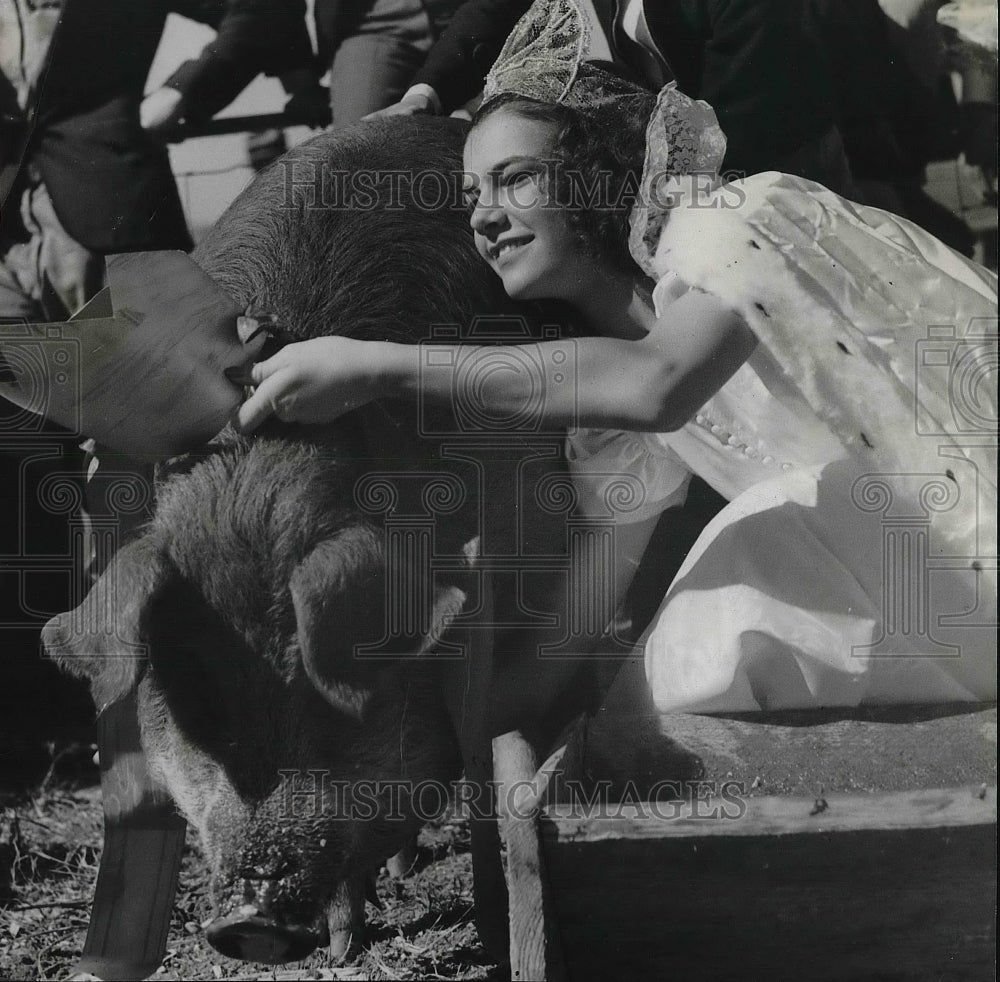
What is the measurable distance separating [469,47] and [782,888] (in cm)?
177

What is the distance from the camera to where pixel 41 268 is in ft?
8.12

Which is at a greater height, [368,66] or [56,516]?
[368,66]

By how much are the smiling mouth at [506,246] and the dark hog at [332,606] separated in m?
0.05

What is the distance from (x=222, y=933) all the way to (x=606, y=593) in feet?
3.20

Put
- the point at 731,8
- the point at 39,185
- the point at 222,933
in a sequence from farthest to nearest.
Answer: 1. the point at 39,185
2. the point at 731,8
3. the point at 222,933

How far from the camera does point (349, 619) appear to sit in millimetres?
2168

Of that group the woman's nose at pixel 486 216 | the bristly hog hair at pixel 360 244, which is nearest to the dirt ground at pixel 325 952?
the bristly hog hair at pixel 360 244

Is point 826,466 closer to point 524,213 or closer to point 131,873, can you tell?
point 524,213

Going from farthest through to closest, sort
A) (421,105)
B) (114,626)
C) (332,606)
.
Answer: (421,105) → (114,626) → (332,606)

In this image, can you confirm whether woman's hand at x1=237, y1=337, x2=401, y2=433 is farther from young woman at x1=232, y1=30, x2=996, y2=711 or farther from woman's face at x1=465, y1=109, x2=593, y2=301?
woman's face at x1=465, y1=109, x2=593, y2=301

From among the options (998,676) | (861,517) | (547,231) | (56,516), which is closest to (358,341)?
(547,231)

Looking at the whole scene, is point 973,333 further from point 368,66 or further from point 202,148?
point 202,148

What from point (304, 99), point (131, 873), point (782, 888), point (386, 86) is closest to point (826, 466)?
point (782, 888)

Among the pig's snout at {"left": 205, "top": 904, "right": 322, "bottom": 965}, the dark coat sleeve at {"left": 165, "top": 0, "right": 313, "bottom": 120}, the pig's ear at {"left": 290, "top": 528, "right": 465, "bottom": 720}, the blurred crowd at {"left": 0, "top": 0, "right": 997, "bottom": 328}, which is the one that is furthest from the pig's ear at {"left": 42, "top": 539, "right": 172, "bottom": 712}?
the dark coat sleeve at {"left": 165, "top": 0, "right": 313, "bottom": 120}
